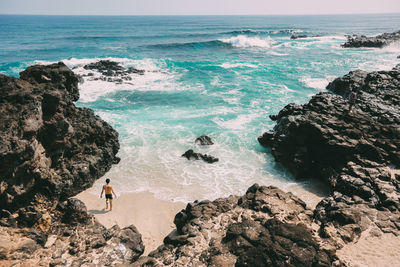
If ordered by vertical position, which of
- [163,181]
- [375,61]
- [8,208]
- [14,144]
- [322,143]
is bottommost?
[163,181]

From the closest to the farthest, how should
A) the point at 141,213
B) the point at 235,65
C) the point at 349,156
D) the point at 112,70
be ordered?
the point at 141,213
the point at 349,156
the point at 112,70
the point at 235,65

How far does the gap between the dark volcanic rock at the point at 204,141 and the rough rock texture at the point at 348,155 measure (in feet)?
11.8

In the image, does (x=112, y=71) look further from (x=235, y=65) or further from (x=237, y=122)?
(x=237, y=122)

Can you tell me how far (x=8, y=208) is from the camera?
8.71 m

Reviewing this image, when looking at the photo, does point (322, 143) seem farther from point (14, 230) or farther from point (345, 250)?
point (14, 230)

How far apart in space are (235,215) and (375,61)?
45.4 metres

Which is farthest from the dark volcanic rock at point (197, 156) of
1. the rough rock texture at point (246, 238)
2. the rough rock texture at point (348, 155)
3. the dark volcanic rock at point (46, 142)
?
the rough rock texture at point (246, 238)

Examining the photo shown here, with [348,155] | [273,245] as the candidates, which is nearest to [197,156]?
[348,155]

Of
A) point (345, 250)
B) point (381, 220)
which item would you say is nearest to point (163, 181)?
point (345, 250)

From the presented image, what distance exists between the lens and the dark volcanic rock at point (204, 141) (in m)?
16.9

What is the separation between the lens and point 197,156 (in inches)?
594

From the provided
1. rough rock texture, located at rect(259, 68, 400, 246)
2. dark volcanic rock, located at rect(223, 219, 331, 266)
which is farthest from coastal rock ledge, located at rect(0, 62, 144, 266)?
rough rock texture, located at rect(259, 68, 400, 246)

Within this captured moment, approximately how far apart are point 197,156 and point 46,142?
312 inches

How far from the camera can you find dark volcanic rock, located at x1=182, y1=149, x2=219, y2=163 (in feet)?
48.9
